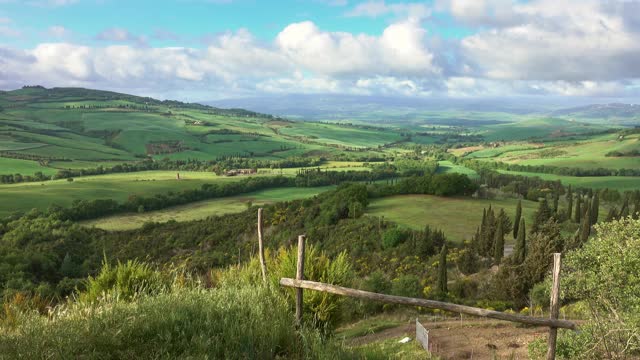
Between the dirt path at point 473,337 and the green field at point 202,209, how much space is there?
260ft

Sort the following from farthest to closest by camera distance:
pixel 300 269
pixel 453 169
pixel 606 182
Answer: pixel 453 169 < pixel 606 182 < pixel 300 269

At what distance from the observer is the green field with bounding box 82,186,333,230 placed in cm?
8862

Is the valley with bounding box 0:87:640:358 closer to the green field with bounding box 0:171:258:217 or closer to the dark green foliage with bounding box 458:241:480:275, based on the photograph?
the dark green foliage with bounding box 458:241:480:275

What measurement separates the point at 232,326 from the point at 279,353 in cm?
108

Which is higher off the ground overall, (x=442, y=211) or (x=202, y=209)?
(x=442, y=211)

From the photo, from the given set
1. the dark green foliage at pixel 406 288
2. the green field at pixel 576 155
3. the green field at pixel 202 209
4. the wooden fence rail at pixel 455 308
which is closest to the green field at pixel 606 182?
the green field at pixel 576 155

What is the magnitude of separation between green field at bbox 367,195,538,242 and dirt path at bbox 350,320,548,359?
46018 millimetres

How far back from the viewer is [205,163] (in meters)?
153

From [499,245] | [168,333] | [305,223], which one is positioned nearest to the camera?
[168,333]

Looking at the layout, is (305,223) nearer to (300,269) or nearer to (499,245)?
(499,245)

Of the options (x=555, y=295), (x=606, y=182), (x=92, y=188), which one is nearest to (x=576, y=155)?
(x=606, y=182)

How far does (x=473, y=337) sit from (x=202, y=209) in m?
88.7

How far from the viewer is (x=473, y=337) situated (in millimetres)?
15188

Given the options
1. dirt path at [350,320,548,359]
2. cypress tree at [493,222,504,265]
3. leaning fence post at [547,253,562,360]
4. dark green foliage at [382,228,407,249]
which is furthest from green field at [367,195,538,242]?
leaning fence post at [547,253,562,360]
